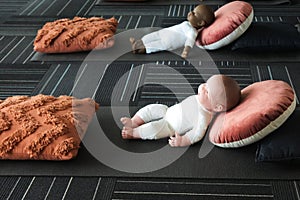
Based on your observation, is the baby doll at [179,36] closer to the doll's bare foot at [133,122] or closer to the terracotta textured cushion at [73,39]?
the terracotta textured cushion at [73,39]

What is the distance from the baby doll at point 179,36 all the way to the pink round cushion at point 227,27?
0.06 meters

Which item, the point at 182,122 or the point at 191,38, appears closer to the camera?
the point at 182,122

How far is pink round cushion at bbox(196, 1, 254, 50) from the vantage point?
8.91 feet

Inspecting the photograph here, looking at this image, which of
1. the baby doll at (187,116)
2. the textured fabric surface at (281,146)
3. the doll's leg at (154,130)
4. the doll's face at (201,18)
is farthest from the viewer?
the doll's face at (201,18)

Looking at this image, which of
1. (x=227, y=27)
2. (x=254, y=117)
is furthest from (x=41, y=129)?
(x=227, y=27)

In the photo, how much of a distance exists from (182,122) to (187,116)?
0.03 metres

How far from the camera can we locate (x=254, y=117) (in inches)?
70.9

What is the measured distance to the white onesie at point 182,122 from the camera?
6.39ft

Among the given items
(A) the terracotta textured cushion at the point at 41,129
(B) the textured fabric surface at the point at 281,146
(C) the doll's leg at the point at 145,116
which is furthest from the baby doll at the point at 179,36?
(B) the textured fabric surface at the point at 281,146

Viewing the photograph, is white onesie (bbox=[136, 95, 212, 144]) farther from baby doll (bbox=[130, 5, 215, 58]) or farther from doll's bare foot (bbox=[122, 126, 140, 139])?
baby doll (bbox=[130, 5, 215, 58])

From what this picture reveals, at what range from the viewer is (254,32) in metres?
2.78

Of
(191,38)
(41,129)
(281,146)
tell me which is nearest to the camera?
(281,146)

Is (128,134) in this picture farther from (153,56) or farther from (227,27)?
(227,27)

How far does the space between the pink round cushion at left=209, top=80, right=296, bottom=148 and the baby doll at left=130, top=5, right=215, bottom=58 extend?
961 mm
